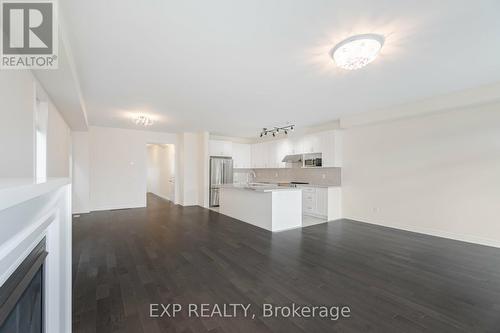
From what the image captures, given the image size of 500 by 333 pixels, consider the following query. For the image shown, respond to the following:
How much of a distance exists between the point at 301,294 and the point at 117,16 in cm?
328

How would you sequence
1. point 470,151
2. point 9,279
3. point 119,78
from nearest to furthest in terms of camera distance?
point 9,279 → point 119,78 → point 470,151

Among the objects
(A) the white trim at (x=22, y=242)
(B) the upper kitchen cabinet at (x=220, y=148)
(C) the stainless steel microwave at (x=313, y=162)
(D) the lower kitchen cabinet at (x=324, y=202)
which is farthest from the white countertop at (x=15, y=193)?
(B) the upper kitchen cabinet at (x=220, y=148)

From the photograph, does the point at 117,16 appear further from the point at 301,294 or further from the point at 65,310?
the point at 301,294

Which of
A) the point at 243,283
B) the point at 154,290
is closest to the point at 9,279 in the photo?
the point at 154,290

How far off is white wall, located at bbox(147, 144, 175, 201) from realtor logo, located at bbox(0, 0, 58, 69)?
6.37 m

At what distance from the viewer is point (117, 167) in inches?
267

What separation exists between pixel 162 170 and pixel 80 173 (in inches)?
156

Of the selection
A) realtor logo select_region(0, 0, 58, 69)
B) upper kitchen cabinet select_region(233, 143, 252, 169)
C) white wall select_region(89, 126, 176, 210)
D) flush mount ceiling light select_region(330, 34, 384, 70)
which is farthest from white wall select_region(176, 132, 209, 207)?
flush mount ceiling light select_region(330, 34, 384, 70)

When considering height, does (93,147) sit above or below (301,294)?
above

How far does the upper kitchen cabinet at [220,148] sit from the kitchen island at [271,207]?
263 cm

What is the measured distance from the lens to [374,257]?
317 centimetres

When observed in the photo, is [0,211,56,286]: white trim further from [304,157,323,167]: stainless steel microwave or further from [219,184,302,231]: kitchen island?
[304,157,323,167]: stainless steel microwave

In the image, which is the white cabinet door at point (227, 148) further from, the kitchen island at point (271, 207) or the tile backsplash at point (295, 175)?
the kitchen island at point (271, 207)

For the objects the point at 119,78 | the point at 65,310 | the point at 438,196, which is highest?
the point at 119,78
